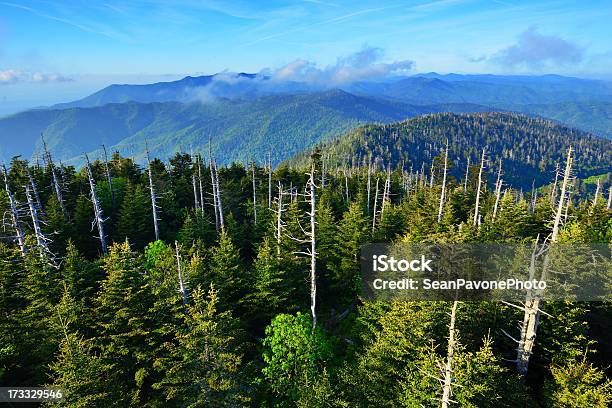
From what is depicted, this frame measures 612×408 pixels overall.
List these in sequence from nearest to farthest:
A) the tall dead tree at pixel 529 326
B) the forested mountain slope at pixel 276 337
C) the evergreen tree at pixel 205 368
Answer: the forested mountain slope at pixel 276 337 < the evergreen tree at pixel 205 368 < the tall dead tree at pixel 529 326

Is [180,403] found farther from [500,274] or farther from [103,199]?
[103,199]

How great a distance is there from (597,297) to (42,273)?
127ft

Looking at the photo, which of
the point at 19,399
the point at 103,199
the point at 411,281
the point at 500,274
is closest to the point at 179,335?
the point at 19,399

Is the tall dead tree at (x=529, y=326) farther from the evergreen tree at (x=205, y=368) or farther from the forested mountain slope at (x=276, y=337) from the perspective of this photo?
the evergreen tree at (x=205, y=368)

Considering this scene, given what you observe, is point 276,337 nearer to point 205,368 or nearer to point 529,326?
point 205,368

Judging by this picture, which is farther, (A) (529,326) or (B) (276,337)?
(B) (276,337)

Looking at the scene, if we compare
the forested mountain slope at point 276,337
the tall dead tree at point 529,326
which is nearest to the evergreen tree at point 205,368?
the forested mountain slope at point 276,337

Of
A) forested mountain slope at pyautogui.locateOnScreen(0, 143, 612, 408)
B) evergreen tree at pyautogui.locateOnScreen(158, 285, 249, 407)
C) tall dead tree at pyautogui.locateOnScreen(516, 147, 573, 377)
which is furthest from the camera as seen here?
tall dead tree at pyautogui.locateOnScreen(516, 147, 573, 377)

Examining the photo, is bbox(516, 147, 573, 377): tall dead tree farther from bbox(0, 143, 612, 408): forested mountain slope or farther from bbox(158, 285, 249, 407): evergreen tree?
bbox(158, 285, 249, 407): evergreen tree

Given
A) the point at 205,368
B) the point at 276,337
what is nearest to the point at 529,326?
the point at 276,337

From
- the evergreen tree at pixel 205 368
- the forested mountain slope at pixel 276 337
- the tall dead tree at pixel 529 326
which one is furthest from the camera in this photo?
the tall dead tree at pixel 529 326

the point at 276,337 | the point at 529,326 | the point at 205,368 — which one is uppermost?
the point at 529,326

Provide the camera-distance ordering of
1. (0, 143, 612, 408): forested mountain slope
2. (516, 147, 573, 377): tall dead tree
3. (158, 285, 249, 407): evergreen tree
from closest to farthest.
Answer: (0, 143, 612, 408): forested mountain slope, (158, 285, 249, 407): evergreen tree, (516, 147, 573, 377): tall dead tree

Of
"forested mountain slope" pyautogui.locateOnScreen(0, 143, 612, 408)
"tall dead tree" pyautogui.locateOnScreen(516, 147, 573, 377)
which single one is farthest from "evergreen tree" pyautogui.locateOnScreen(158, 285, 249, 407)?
"tall dead tree" pyautogui.locateOnScreen(516, 147, 573, 377)
